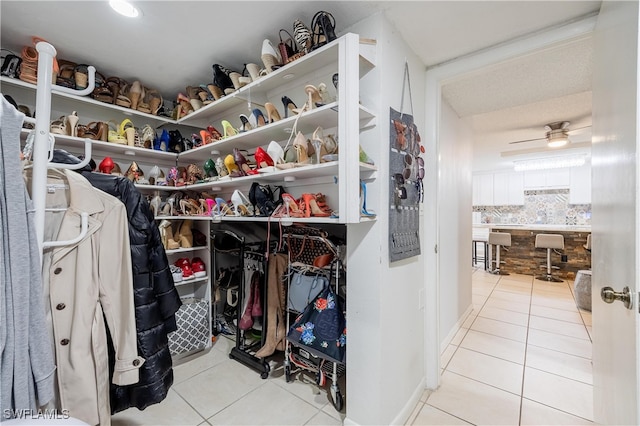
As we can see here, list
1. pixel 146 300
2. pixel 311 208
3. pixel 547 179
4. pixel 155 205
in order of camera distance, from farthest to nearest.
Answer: pixel 547 179, pixel 155 205, pixel 311 208, pixel 146 300

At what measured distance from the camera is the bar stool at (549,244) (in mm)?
4465

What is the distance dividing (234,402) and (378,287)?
1.28 meters

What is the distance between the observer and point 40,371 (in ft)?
2.65

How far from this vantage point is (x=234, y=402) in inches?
67.1

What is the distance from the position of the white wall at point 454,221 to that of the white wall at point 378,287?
101cm

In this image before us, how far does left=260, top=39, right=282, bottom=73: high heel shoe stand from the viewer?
4.97ft

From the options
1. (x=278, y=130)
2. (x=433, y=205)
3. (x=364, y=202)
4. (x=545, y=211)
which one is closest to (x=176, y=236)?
(x=278, y=130)

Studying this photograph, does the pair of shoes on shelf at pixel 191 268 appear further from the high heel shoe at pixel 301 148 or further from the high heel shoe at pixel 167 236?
the high heel shoe at pixel 301 148

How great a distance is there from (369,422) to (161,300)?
130 centimetres

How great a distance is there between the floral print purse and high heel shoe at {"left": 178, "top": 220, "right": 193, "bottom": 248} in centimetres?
136

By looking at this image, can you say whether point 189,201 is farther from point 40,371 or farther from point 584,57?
point 584,57

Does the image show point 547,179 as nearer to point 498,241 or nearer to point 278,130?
point 498,241

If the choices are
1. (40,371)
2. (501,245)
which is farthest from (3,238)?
(501,245)

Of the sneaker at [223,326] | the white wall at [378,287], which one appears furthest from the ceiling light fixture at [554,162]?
the sneaker at [223,326]
